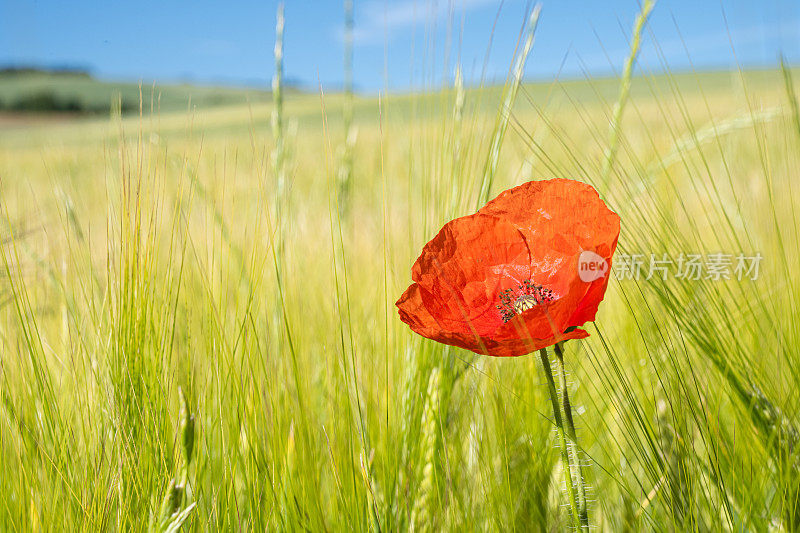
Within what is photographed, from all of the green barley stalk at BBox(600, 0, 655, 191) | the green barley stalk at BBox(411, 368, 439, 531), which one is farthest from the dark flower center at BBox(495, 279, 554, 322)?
the green barley stalk at BBox(600, 0, 655, 191)

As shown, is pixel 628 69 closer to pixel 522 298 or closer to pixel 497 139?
pixel 497 139

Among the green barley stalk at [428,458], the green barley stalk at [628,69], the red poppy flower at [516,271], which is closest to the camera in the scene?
the red poppy flower at [516,271]

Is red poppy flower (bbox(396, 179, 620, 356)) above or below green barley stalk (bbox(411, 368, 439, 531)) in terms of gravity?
above

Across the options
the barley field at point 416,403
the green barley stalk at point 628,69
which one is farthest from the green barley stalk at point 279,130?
the green barley stalk at point 628,69

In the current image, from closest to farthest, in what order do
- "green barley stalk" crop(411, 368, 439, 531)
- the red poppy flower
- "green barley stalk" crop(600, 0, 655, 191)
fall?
the red poppy flower → "green barley stalk" crop(411, 368, 439, 531) → "green barley stalk" crop(600, 0, 655, 191)

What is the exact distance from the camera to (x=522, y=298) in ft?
1.09

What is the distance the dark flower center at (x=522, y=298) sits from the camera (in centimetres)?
32

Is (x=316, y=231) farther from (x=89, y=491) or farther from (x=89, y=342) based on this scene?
(x=89, y=491)

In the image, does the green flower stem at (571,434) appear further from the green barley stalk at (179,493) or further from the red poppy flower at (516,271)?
the green barley stalk at (179,493)

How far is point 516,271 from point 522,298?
2cm

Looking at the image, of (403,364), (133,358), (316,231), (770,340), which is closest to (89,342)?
(133,358)

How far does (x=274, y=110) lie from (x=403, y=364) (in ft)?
1.33

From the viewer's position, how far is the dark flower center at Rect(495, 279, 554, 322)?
324 mm

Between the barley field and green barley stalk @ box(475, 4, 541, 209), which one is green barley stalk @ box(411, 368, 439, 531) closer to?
the barley field
